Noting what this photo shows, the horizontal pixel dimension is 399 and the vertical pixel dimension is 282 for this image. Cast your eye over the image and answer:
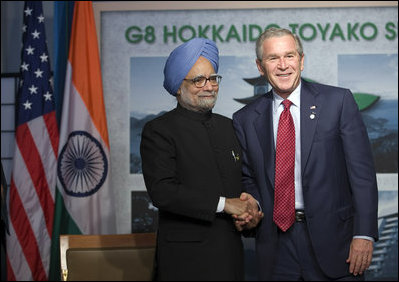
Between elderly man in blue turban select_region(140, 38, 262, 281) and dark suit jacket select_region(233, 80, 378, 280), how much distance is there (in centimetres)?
14

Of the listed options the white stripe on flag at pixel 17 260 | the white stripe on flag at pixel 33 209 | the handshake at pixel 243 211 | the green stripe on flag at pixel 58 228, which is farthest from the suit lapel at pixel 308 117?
the white stripe on flag at pixel 17 260

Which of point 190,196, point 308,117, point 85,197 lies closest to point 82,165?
point 85,197

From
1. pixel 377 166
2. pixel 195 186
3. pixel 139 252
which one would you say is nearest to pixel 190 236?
pixel 195 186

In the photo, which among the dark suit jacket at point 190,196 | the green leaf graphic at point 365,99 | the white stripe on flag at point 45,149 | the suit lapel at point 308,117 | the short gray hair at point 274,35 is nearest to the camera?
the dark suit jacket at point 190,196

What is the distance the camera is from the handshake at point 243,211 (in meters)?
2.00

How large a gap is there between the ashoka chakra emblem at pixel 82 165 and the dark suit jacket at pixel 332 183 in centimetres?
229

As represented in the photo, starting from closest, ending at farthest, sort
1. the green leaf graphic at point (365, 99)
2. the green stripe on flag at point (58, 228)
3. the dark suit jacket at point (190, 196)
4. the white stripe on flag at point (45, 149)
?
the dark suit jacket at point (190, 196)
the green stripe on flag at point (58, 228)
the white stripe on flag at point (45, 149)
the green leaf graphic at point (365, 99)

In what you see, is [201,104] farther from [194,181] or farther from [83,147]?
[83,147]

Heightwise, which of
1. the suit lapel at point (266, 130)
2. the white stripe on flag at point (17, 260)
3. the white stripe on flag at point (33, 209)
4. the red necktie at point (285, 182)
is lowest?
the white stripe on flag at point (17, 260)

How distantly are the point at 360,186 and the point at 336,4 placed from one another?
283 centimetres

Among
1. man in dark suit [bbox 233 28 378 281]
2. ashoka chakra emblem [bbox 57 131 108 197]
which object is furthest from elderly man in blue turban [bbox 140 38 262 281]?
ashoka chakra emblem [bbox 57 131 108 197]

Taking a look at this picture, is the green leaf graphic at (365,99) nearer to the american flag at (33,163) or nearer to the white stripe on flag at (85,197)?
the white stripe on flag at (85,197)

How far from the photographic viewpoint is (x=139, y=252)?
282 cm

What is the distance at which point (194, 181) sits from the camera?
2031 mm
